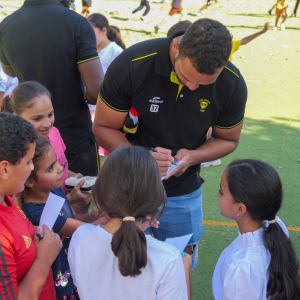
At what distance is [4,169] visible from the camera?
1489mm

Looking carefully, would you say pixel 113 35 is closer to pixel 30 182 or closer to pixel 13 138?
pixel 30 182

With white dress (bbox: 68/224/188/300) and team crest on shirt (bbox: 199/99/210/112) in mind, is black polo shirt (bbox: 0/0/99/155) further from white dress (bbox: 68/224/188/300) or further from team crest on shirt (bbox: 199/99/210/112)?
white dress (bbox: 68/224/188/300)

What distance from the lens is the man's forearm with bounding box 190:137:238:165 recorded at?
2305 millimetres

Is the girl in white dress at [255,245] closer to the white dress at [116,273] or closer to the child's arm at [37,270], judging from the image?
the white dress at [116,273]

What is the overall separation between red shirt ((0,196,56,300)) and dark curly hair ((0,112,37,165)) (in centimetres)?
24

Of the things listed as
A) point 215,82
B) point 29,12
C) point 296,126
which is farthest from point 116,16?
point 215,82

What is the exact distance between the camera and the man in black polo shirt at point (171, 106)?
215 centimetres

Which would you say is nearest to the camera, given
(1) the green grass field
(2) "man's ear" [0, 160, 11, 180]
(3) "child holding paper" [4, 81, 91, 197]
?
(2) "man's ear" [0, 160, 11, 180]

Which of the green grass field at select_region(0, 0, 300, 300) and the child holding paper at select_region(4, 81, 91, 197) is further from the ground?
the child holding paper at select_region(4, 81, 91, 197)

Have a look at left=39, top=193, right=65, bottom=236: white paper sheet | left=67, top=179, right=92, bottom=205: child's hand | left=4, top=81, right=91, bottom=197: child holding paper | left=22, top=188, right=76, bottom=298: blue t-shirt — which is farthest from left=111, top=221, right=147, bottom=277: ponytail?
left=4, top=81, right=91, bottom=197: child holding paper

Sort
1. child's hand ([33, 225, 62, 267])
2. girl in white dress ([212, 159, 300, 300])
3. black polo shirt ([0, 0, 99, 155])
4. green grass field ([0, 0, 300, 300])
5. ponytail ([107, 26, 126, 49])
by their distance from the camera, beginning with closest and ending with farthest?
child's hand ([33, 225, 62, 267])
girl in white dress ([212, 159, 300, 300])
black polo shirt ([0, 0, 99, 155])
green grass field ([0, 0, 300, 300])
ponytail ([107, 26, 126, 49])

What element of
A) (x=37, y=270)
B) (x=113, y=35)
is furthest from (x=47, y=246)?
(x=113, y=35)

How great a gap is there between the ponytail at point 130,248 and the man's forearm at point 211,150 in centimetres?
99

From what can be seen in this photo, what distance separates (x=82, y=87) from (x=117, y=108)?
3.24 ft
